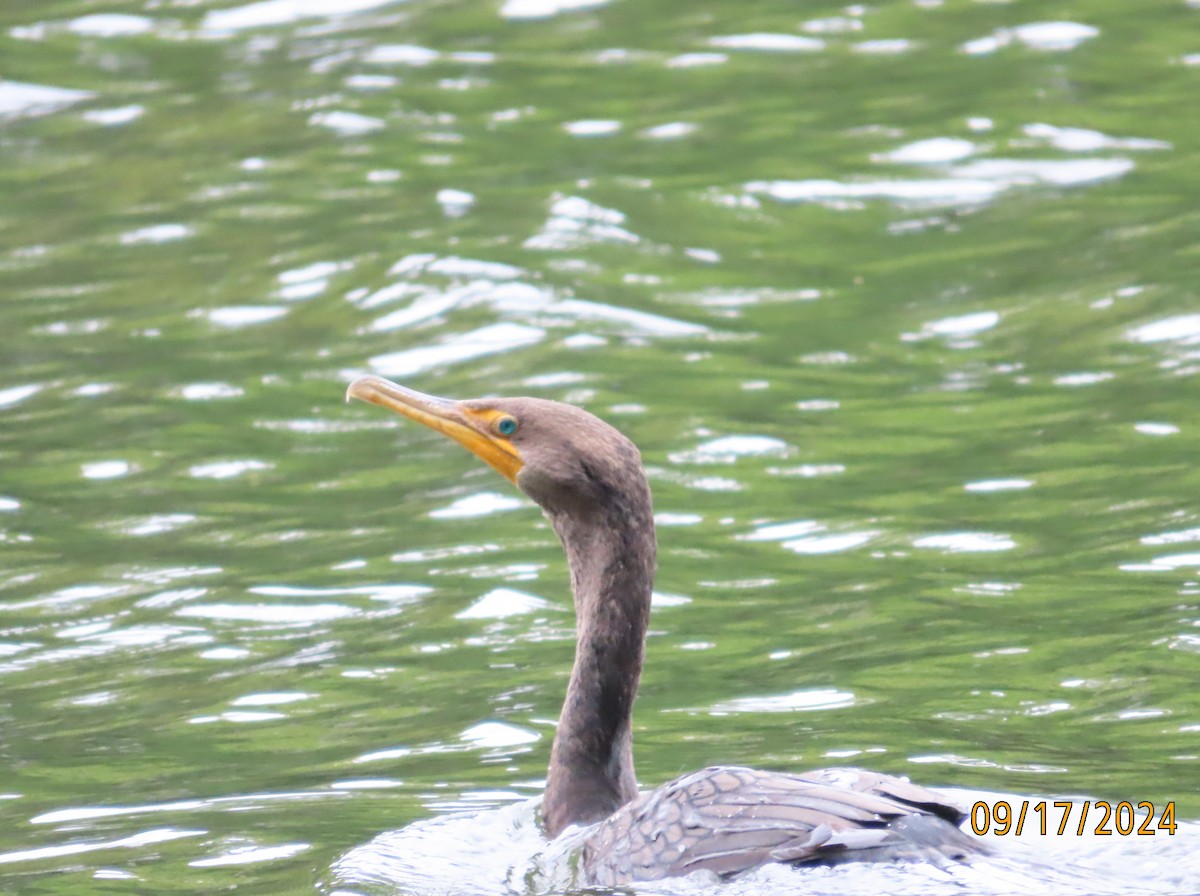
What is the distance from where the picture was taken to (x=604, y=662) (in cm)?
700

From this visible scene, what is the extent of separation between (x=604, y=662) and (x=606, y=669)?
0.02m

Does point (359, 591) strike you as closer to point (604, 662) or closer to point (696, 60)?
point (604, 662)

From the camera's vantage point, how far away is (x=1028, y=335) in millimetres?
11672

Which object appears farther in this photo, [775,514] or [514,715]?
[775,514]

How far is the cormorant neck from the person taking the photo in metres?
6.87

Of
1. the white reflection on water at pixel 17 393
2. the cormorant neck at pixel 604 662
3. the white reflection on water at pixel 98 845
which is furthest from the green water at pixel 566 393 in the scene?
the cormorant neck at pixel 604 662

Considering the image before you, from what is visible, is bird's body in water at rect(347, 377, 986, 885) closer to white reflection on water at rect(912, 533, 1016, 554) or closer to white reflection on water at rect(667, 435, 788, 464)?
white reflection on water at rect(912, 533, 1016, 554)

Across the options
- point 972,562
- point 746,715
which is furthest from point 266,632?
point 972,562

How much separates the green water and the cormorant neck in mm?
438

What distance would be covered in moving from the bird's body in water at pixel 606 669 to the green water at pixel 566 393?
489mm

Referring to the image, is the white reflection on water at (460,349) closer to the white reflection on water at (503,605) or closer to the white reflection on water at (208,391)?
the white reflection on water at (208,391)

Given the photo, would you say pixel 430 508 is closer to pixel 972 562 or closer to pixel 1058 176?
pixel 972 562

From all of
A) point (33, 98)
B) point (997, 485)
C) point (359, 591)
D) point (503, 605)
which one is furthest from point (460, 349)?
point (33, 98)

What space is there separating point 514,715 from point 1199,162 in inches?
277
